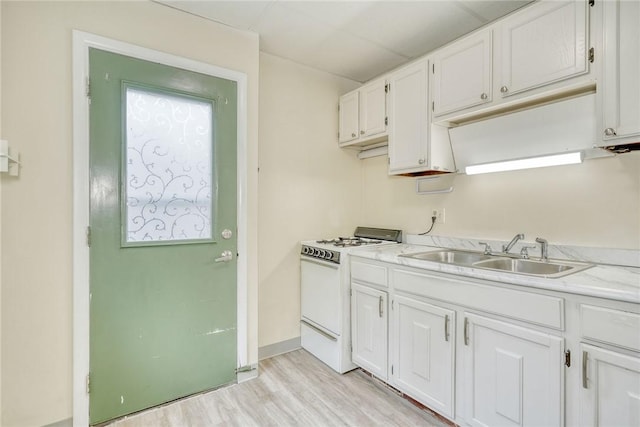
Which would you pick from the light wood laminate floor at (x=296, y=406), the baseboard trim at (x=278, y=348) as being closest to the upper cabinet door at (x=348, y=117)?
the baseboard trim at (x=278, y=348)

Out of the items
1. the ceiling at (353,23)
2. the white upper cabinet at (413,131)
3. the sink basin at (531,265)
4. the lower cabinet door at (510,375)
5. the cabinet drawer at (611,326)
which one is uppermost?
the ceiling at (353,23)

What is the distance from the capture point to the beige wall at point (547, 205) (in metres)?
1.74

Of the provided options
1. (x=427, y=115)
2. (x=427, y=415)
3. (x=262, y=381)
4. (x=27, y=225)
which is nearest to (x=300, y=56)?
(x=427, y=115)

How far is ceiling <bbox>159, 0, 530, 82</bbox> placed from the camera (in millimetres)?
2062

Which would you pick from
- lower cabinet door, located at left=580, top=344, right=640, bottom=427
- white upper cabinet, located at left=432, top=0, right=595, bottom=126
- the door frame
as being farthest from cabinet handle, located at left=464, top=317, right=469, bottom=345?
the door frame

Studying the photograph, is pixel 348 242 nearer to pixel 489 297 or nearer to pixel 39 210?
pixel 489 297

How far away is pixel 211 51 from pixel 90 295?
181 centimetres

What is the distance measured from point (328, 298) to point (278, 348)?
727mm

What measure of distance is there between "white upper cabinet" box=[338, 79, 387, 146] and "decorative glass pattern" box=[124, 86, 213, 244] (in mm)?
1337

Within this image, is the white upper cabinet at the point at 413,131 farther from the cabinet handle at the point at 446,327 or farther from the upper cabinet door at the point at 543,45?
the cabinet handle at the point at 446,327

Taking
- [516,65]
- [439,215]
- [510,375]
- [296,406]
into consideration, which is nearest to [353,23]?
[516,65]

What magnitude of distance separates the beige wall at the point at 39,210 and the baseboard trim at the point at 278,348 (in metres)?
1.34

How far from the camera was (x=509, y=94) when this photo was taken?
1844 millimetres

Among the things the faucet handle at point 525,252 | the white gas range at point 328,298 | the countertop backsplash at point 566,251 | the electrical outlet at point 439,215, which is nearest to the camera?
the countertop backsplash at point 566,251
